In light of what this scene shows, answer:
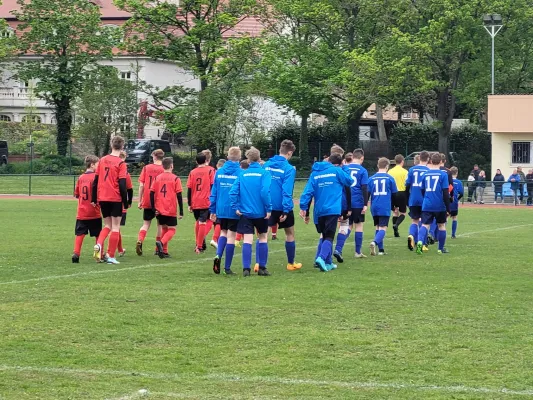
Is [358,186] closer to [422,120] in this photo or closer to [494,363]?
[494,363]

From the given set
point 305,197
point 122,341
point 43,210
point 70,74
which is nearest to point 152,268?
point 305,197

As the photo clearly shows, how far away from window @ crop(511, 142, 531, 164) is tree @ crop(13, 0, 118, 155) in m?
26.3

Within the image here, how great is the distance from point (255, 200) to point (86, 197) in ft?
10.1

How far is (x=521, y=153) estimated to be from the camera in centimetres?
4828

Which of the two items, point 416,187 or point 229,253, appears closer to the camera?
point 229,253

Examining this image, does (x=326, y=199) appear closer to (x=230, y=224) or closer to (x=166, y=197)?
(x=230, y=224)

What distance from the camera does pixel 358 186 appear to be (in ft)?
57.3

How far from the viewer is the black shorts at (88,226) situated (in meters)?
15.9

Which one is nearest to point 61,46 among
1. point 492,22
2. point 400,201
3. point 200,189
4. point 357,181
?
point 492,22

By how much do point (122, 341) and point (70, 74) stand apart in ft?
177

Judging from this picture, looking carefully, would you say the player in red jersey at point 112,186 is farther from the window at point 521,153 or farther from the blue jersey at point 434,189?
the window at point 521,153

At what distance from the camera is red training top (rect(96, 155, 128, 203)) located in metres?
15.5

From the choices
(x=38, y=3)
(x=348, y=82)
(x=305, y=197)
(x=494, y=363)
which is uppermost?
(x=38, y=3)

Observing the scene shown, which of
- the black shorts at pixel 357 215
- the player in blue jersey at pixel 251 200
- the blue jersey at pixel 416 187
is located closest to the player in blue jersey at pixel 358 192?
the black shorts at pixel 357 215
